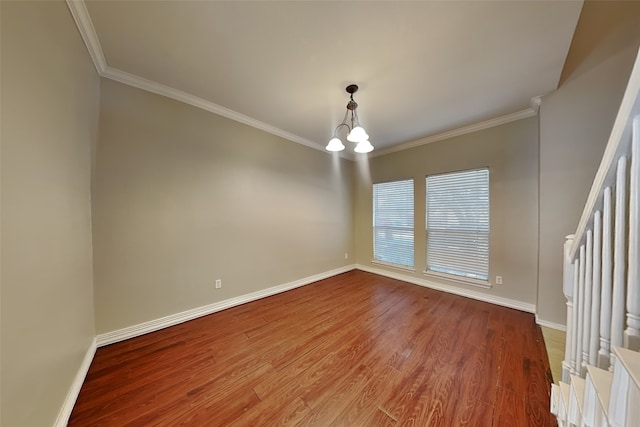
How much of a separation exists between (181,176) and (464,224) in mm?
3903

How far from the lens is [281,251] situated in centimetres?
334

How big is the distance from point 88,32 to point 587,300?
3.50 metres

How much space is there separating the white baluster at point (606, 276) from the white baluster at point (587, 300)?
9 centimetres

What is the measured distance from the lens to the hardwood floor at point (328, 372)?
1300 mm

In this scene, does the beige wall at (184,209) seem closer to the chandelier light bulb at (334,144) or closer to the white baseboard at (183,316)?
the white baseboard at (183,316)

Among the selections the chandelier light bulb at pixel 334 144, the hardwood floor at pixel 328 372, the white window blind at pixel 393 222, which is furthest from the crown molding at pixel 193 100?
the hardwood floor at pixel 328 372

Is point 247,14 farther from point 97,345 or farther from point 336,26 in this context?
point 97,345

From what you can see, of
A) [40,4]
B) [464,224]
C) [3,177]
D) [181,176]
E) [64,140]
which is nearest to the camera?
[3,177]

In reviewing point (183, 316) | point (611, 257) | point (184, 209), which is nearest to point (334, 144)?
point (184, 209)

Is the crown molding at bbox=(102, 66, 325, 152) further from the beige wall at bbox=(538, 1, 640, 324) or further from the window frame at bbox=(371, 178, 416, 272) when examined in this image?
the beige wall at bbox=(538, 1, 640, 324)

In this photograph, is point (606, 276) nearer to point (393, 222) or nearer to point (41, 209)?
point (41, 209)

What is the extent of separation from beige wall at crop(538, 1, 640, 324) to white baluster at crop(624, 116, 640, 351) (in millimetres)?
2060

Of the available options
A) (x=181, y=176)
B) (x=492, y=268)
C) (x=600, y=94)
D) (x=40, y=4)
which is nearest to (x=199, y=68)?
(x=40, y=4)

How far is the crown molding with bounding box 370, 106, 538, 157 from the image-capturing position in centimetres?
263
